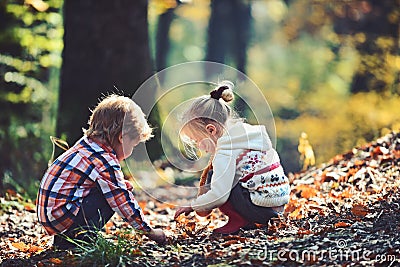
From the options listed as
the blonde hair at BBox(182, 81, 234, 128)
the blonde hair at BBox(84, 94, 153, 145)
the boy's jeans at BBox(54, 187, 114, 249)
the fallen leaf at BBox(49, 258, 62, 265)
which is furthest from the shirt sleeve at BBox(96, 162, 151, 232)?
the blonde hair at BBox(182, 81, 234, 128)

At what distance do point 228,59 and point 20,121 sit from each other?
1238 cm

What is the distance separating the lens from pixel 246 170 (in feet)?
13.6

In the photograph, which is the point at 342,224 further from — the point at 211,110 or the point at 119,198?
the point at 119,198

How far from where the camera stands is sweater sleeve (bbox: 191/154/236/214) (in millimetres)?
4039

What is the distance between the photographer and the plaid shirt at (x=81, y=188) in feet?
13.1

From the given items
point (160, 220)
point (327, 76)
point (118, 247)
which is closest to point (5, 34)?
point (160, 220)

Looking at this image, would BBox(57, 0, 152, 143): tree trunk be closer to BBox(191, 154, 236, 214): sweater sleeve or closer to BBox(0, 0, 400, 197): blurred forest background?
BBox(0, 0, 400, 197): blurred forest background

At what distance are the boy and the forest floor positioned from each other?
0.53 feet

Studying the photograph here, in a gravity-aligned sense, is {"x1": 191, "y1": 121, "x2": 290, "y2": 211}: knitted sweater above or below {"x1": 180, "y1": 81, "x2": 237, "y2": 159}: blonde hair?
below

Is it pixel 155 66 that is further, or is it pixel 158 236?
pixel 155 66

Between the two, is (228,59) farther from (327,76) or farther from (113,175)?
(113,175)

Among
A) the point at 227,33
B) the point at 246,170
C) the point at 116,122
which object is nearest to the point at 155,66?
the point at 116,122

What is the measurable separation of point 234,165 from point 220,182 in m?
0.14

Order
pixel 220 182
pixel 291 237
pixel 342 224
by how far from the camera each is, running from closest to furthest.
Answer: pixel 291 237 < pixel 342 224 < pixel 220 182
